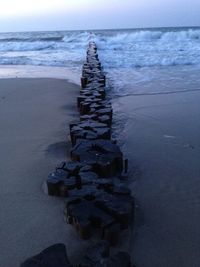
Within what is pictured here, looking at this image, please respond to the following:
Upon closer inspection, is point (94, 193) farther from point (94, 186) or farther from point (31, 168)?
point (31, 168)

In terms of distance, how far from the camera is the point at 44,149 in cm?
399

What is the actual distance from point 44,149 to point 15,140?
0.52 metres

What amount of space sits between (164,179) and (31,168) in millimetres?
1271

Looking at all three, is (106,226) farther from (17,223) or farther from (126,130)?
(126,130)

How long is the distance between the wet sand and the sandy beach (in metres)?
0.54

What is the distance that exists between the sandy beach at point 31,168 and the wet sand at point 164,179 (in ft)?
1.78

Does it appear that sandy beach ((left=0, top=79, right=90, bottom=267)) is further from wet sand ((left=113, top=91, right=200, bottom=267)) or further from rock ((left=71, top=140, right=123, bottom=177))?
wet sand ((left=113, top=91, right=200, bottom=267))

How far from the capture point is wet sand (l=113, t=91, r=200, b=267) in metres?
2.31

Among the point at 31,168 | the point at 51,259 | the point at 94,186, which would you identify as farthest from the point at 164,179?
the point at 51,259

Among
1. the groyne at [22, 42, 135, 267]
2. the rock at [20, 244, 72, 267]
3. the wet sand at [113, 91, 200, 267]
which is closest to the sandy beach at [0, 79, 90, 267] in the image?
the groyne at [22, 42, 135, 267]

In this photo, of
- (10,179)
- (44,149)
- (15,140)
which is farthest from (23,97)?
(10,179)

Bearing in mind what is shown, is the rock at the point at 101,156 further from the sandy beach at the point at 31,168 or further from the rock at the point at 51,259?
the rock at the point at 51,259

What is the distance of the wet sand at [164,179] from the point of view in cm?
231

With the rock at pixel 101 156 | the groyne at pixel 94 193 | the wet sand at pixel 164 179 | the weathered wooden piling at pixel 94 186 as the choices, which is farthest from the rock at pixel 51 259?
the rock at pixel 101 156
